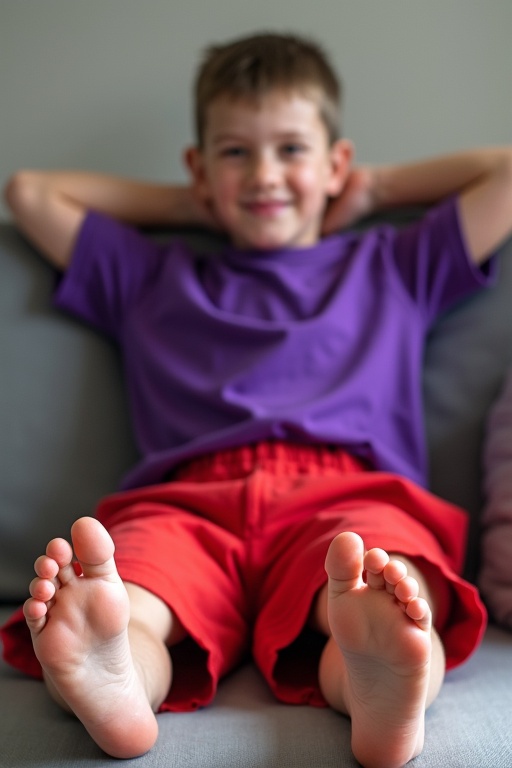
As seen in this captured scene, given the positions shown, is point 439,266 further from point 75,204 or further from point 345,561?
point 345,561

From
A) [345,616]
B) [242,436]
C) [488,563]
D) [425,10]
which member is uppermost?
[425,10]

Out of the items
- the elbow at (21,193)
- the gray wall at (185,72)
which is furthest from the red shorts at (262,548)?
the gray wall at (185,72)

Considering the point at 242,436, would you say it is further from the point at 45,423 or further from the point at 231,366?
the point at 45,423

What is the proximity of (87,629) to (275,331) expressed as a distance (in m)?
0.63

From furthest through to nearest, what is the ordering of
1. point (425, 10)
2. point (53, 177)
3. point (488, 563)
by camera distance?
point (425, 10), point (53, 177), point (488, 563)

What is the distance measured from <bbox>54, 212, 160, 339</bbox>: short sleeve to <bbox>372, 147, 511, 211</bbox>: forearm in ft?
1.31

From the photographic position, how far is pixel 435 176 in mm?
1342

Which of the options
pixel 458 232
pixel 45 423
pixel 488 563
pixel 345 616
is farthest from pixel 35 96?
pixel 345 616

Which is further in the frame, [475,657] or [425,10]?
[425,10]

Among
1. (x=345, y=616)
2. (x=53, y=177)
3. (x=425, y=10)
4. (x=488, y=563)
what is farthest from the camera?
(x=425, y=10)

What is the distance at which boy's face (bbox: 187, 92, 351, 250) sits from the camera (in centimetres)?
125

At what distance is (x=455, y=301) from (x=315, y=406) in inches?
12.1

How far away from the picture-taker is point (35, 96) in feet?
5.19

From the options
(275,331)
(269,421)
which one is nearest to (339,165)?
(275,331)
